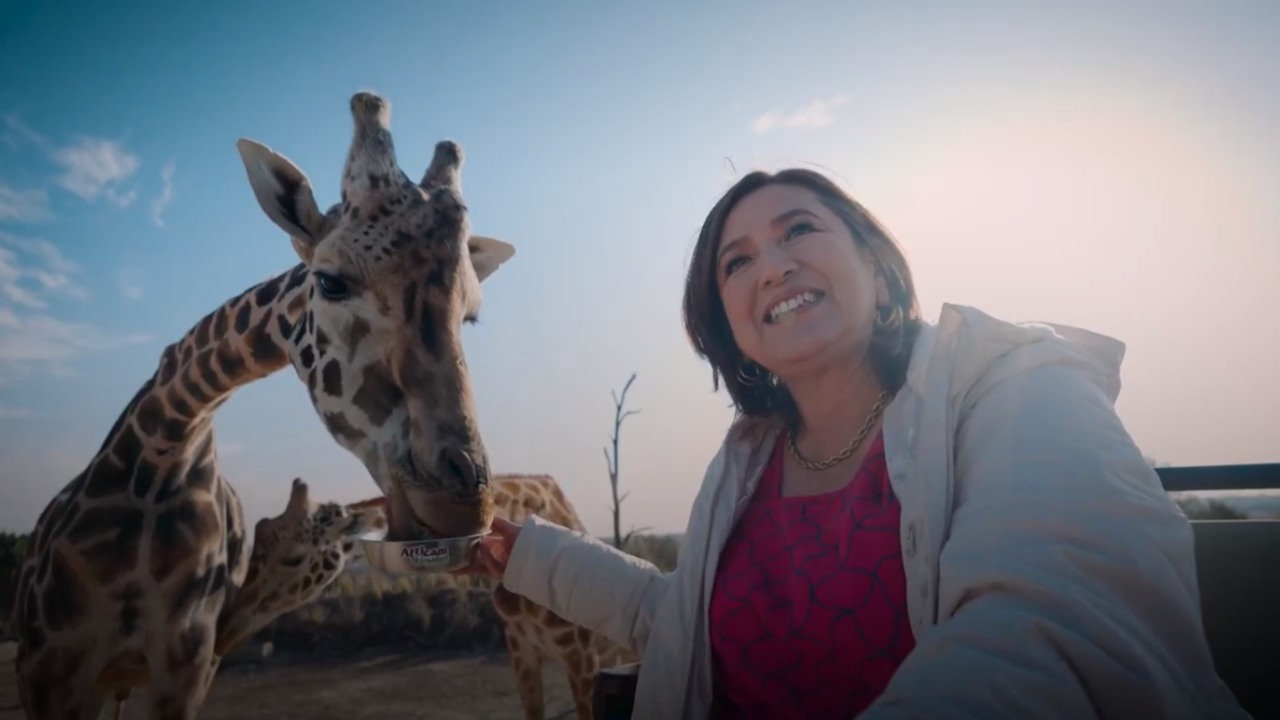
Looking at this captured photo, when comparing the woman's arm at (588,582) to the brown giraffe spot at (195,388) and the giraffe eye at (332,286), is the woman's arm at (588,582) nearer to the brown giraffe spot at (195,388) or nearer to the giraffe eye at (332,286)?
the giraffe eye at (332,286)

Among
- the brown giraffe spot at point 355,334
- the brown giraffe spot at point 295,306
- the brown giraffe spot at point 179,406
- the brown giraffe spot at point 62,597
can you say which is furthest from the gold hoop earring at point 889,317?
the brown giraffe spot at point 62,597

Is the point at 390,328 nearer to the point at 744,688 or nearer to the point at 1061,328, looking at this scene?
the point at 744,688

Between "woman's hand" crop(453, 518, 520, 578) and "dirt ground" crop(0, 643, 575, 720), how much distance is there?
5167 millimetres

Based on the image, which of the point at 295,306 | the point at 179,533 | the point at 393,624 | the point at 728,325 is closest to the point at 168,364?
the point at 179,533

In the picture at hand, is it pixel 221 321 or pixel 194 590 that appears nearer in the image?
pixel 194 590

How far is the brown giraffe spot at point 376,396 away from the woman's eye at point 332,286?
0.24m

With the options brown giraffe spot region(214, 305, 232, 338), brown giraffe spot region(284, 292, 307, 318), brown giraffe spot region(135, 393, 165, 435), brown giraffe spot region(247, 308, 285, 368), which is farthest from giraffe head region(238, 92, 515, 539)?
brown giraffe spot region(135, 393, 165, 435)

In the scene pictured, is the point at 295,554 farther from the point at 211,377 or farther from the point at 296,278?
the point at 296,278

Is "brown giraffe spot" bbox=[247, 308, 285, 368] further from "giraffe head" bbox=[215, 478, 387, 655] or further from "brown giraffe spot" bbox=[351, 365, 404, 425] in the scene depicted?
"giraffe head" bbox=[215, 478, 387, 655]

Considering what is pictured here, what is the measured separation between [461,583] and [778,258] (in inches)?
418

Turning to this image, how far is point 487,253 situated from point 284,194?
721 mm

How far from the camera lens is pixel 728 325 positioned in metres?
2.31

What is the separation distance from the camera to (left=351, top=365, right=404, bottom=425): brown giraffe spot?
7.09ft

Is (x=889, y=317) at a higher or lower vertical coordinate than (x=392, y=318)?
lower
